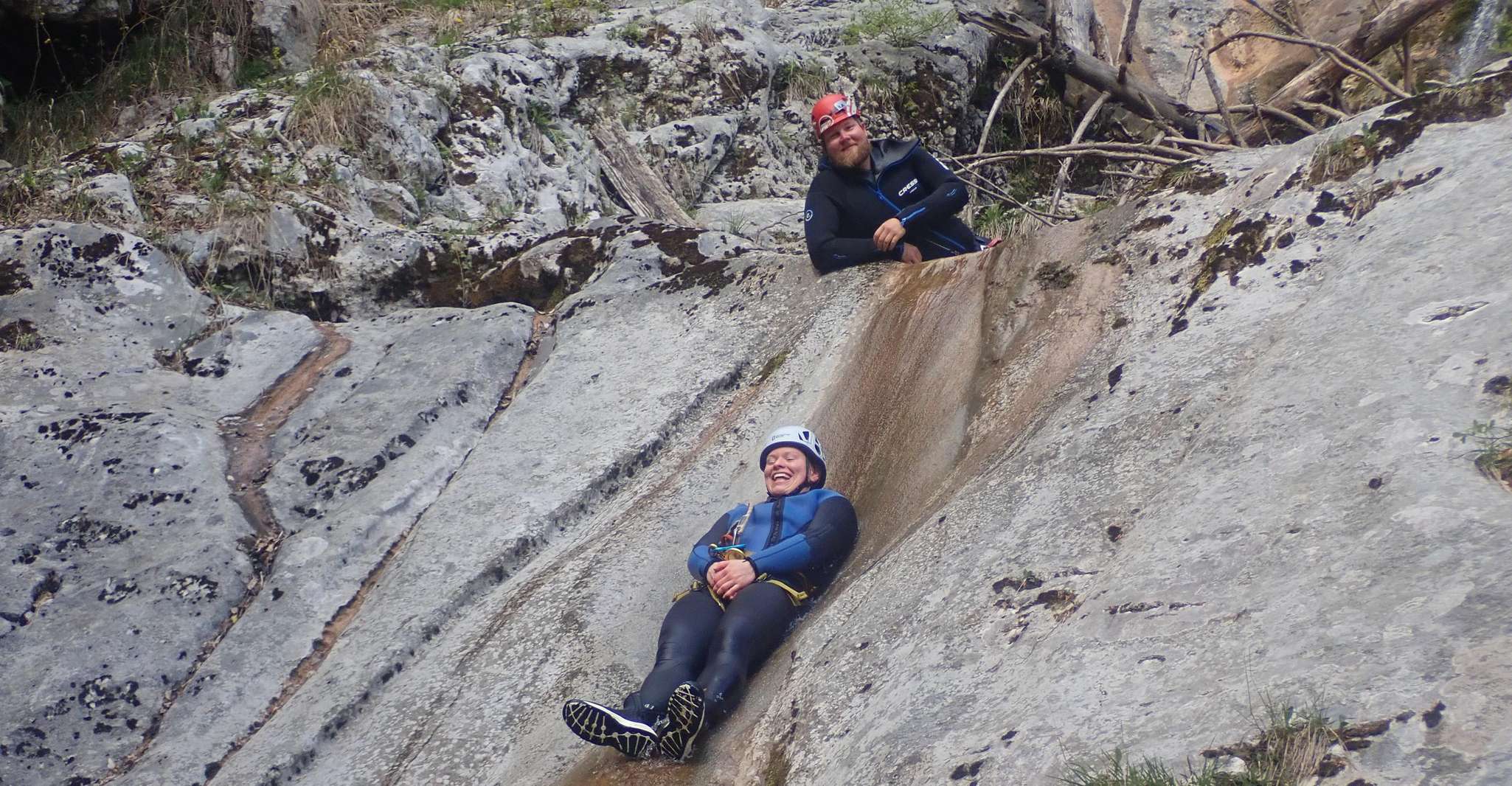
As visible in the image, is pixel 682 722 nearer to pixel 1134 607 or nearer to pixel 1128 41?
pixel 1134 607

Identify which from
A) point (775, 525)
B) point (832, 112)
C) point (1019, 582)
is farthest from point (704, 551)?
point (832, 112)

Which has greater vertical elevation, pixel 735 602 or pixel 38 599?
pixel 38 599

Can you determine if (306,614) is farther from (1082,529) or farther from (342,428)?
(1082,529)

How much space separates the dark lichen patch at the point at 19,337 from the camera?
20.6 ft

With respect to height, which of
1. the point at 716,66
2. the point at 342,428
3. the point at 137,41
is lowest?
the point at 342,428

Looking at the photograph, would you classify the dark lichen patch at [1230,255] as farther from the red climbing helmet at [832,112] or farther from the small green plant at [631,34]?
the small green plant at [631,34]

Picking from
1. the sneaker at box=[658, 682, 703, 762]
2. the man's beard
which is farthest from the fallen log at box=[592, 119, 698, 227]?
the sneaker at box=[658, 682, 703, 762]

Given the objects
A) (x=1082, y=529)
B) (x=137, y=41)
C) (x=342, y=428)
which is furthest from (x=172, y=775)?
(x=137, y=41)

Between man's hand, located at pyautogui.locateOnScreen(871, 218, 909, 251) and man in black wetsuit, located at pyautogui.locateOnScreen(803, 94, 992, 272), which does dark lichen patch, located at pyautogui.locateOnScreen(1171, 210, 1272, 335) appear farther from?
man in black wetsuit, located at pyautogui.locateOnScreen(803, 94, 992, 272)

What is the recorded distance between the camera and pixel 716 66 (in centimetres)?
1010

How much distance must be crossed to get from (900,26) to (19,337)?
769cm

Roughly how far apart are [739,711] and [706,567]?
0.83 metres

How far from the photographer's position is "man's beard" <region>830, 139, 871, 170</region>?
701 cm

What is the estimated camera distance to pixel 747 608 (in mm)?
4703
